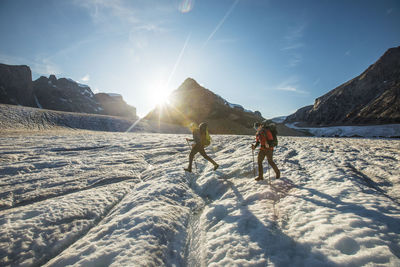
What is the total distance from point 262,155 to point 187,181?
126 inches

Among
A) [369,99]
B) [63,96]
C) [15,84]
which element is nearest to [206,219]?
[369,99]

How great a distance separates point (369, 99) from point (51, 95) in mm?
231465

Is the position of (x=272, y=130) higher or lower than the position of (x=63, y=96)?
lower

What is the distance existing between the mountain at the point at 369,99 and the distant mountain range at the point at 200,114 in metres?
31.8

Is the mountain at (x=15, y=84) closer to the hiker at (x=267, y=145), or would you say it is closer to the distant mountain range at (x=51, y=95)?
the distant mountain range at (x=51, y=95)

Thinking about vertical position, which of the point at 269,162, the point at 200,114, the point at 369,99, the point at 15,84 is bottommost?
the point at 269,162

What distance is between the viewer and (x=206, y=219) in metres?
4.20

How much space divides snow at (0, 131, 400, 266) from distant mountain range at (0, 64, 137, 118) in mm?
175994

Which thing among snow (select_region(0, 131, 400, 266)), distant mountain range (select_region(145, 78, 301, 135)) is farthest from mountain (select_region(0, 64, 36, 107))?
snow (select_region(0, 131, 400, 266))

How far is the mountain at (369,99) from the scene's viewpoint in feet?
191

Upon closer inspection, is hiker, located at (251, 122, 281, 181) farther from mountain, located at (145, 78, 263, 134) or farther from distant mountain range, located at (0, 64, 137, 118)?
distant mountain range, located at (0, 64, 137, 118)

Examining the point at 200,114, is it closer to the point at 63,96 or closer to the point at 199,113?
the point at 199,113

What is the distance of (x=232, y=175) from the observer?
23.4 feet

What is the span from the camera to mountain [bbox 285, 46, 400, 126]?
58.4 metres
